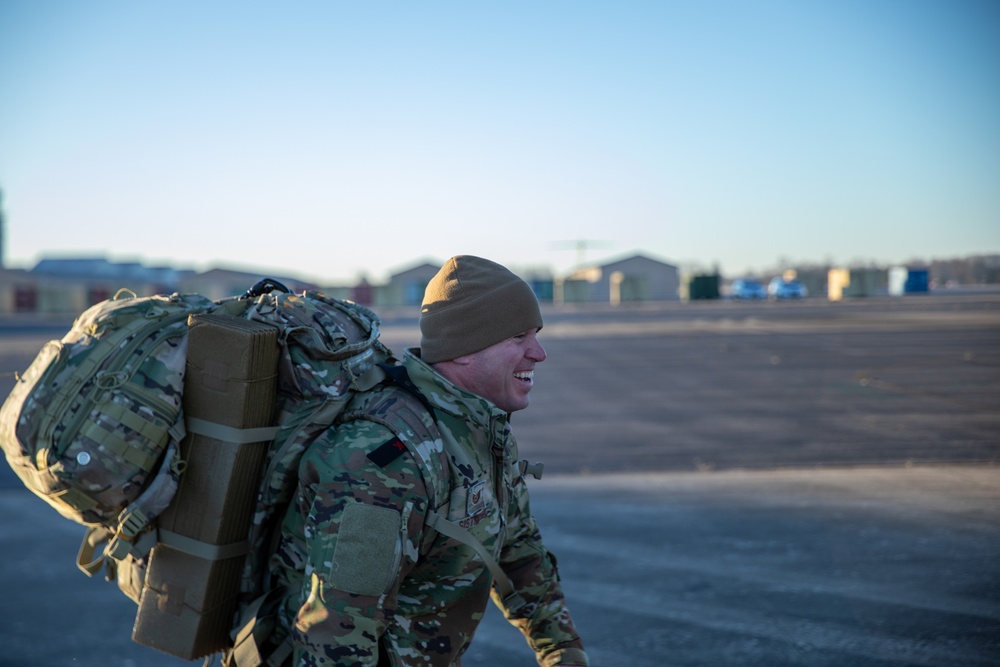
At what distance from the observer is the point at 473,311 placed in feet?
7.30

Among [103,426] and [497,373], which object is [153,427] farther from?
[497,373]

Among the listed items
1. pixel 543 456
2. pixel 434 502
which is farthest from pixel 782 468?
pixel 434 502

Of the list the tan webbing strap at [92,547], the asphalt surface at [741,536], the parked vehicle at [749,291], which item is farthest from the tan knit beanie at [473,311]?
the parked vehicle at [749,291]

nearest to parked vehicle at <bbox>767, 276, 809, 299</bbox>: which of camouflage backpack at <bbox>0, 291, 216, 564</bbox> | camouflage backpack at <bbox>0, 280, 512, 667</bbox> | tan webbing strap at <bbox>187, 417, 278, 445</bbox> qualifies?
camouflage backpack at <bbox>0, 280, 512, 667</bbox>

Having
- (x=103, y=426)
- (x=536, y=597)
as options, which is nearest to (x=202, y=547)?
(x=103, y=426)

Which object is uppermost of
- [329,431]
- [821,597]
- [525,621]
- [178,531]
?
[329,431]

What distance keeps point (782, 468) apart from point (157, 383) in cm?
726

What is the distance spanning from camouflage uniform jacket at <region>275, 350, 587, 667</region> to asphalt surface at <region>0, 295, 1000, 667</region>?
228 centimetres

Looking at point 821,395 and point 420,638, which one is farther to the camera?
point 821,395

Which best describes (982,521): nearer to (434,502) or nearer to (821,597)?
(821,597)

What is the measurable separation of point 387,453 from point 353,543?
0.68 feet

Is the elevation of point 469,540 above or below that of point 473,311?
below

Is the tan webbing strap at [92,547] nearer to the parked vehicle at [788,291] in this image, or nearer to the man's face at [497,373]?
the man's face at [497,373]

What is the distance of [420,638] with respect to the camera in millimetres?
2117
